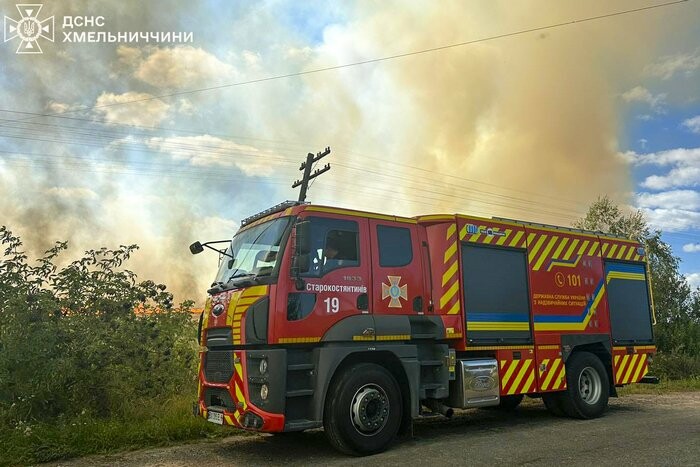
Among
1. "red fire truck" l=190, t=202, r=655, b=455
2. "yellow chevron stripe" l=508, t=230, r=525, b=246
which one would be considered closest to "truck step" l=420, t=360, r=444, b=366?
"red fire truck" l=190, t=202, r=655, b=455

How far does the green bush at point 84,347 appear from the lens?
807 centimetres

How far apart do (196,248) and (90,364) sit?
2.96 meters

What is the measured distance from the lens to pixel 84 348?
8.71 metres

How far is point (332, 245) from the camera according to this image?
7.07 metres

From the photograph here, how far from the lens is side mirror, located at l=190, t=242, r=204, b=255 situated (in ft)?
24.6

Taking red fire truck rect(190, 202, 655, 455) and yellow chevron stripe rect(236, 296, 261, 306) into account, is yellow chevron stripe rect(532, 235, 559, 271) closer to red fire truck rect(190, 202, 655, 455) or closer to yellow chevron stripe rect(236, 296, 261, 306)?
red fire truck rect(190, 202, 655, 455)

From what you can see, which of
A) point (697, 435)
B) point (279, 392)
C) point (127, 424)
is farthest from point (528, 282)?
point (127, 424)

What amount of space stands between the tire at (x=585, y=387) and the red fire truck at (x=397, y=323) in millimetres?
24

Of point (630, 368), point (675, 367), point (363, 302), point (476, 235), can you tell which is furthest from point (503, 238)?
point (675, 367)

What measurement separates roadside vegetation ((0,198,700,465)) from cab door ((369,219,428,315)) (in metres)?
3.26

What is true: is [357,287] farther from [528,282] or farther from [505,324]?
[528,282]

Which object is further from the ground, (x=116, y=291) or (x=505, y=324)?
(x=116, y=291)

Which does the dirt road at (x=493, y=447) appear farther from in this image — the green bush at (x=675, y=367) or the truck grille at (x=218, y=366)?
the green bush at (x=675, y=367)

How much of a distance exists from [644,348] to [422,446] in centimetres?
562
